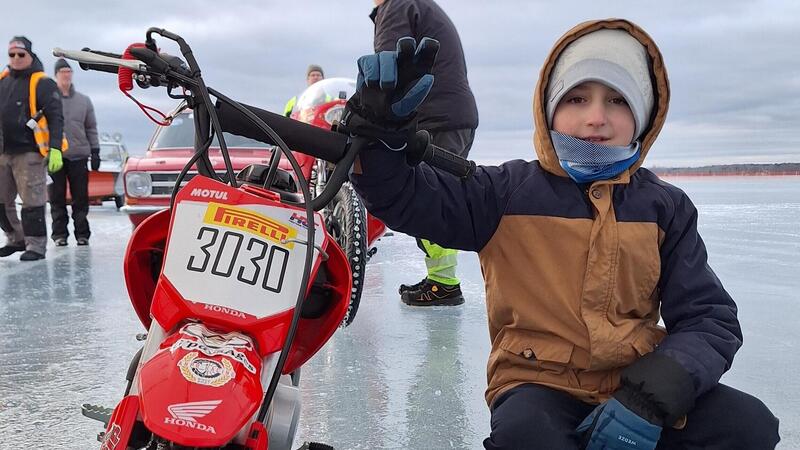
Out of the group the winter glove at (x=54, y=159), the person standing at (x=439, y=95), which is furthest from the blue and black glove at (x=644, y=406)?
the winter glove at (x=54, y=159)

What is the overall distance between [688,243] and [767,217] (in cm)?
778

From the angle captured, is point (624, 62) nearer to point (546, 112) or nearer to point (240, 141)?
point (546, 112)

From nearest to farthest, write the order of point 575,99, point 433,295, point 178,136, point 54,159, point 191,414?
point 191,414 < point 575,99 < point 433,295 < point 54,159 < point 178,136

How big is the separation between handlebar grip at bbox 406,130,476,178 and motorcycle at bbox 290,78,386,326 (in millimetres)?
1212

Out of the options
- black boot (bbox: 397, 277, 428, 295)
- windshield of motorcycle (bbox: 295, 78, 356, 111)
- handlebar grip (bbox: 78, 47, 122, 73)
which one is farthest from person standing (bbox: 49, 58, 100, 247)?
handlebar grip (bbox: 78, 47, 122, 73)

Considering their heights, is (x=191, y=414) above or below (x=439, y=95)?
below

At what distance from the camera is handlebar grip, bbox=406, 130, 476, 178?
125cm

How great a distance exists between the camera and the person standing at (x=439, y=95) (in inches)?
129

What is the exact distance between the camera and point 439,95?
3396 millimetres

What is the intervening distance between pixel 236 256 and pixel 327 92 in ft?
8.80

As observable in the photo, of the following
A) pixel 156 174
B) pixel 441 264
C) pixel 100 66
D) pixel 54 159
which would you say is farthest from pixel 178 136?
pixel 100 66

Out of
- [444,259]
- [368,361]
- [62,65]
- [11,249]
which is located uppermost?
[62,65]

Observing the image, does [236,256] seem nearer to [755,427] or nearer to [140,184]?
[755,427]

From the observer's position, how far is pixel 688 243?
1.46 m
